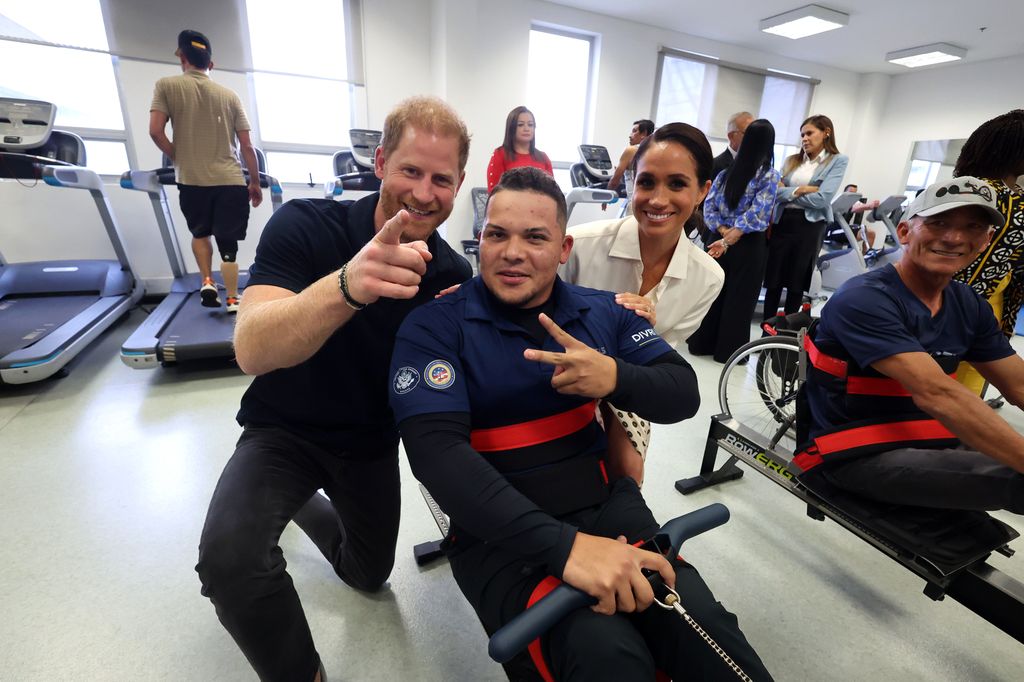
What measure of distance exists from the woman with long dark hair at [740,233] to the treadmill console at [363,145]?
10.3 ft

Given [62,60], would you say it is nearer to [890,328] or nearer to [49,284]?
[49,284]

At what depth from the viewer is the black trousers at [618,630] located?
798 millimetres

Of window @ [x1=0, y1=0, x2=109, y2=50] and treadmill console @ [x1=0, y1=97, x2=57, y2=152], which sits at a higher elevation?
window @ [x1=0, y1=0, x2=109, y2=50]

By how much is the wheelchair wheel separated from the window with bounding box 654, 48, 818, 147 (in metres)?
5.40

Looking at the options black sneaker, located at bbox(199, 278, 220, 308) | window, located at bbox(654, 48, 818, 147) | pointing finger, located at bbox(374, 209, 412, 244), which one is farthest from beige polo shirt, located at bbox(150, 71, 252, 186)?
window, located at bbox(654, 48, 818, 147)

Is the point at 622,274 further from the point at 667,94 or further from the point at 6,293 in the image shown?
the point at 667,94

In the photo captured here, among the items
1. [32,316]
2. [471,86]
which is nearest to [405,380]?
[32,316]

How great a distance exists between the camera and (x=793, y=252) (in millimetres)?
4168

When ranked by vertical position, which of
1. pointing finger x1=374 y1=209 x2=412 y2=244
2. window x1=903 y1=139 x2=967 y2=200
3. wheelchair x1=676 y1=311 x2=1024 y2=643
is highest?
window x1=903 y1=139 x2=967 y2=200

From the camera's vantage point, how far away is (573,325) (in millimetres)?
1194

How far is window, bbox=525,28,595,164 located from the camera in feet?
20.3

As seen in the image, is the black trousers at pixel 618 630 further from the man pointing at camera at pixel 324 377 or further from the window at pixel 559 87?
the window at pixel 559 87

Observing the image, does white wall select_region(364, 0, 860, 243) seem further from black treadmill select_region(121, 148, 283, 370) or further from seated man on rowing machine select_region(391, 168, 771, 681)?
seated man on rowing machine select_region(391, 168, 771, 681)

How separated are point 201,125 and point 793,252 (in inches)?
185
